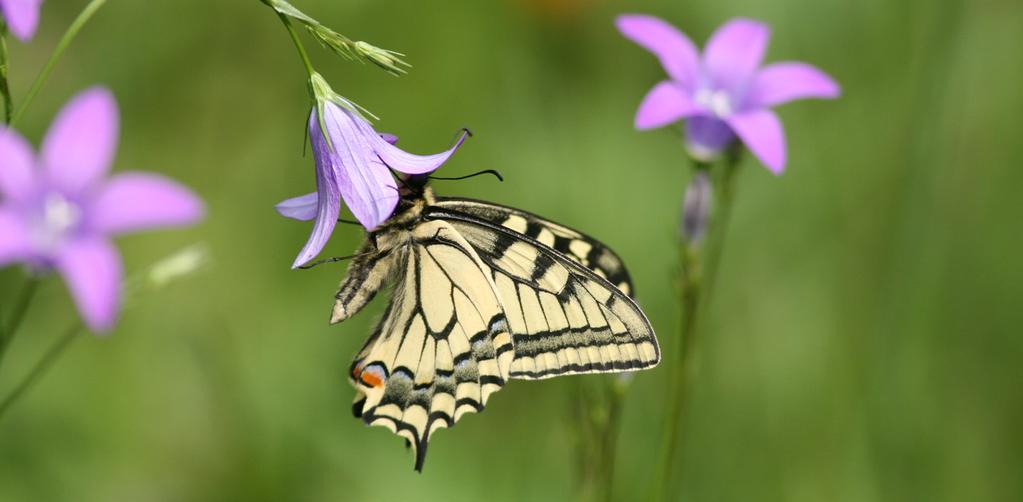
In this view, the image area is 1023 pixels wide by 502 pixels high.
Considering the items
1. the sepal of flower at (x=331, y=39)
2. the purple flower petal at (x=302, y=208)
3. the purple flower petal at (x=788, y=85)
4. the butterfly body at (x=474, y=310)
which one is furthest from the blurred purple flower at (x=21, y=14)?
the purple flower petal at (x=788, y=85)

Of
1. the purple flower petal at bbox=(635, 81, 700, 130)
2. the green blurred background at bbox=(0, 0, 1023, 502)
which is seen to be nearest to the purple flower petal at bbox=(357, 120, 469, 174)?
the purple flower petal at bbox=(635, 81, 700, 130)

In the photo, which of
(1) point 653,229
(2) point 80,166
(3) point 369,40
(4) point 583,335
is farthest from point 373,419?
(3) point 369,40

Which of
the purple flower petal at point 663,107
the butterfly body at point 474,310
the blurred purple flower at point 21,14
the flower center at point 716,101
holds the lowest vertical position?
the butterfly body at point 474,310

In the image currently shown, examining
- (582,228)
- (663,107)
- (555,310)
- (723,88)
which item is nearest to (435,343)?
(555,310)

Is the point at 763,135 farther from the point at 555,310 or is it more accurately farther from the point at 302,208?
the point at 302,208

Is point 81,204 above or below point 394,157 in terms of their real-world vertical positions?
below

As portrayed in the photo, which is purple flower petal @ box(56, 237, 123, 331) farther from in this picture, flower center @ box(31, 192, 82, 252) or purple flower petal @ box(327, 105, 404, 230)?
purple flower petal @ box(327, 105, 404, 230)

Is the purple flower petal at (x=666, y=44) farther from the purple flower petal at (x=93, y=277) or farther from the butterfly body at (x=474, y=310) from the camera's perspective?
the purple flower petal at (x=93, y=277)
